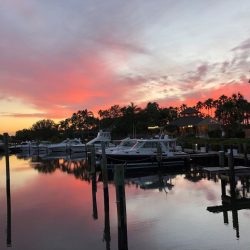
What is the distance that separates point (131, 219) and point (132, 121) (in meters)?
82.0

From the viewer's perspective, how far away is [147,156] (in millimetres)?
38812

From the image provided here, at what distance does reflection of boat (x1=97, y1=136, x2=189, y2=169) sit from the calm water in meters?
7.27

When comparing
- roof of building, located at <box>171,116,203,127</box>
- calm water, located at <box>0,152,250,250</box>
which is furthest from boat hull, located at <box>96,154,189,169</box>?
roof of building, located at <box>171,116,203,127</box>

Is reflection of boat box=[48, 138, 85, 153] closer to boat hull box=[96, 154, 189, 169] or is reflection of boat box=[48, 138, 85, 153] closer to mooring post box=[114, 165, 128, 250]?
boat hull box=[96, 154, 189, 169]

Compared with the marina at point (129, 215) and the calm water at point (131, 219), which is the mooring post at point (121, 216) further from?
the calm water at point (131, 219)

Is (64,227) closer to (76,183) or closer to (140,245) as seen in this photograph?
(140,245)

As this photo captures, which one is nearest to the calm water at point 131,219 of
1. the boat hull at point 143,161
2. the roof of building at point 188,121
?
the boat hull at point 143,161

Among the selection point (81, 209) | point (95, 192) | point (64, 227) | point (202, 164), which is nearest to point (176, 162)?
point (202, 164)

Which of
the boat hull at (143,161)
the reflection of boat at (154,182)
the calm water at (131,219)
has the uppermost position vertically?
the boat hull at (143,161)

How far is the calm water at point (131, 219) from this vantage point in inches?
597

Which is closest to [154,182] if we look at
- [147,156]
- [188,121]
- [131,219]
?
[147,156]

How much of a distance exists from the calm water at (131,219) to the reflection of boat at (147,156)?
727 centimetres

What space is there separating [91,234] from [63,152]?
65.5m

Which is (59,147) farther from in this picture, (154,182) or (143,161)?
(154,182)
